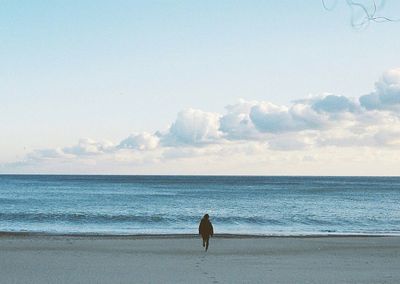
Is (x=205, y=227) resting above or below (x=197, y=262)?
above

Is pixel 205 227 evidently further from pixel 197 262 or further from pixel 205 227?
pixel 197 262

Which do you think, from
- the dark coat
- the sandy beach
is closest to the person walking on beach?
the dark coat

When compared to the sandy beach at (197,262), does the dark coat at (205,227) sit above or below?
above

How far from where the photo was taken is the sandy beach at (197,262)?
52.0 ft

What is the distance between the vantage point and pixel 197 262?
19.6 meters

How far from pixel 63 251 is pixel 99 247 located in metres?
2.78

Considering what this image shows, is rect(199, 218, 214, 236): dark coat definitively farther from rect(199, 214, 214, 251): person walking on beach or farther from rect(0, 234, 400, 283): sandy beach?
rect(0, 234, 400, 283): sandy beach

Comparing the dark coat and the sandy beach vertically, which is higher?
the dark coat

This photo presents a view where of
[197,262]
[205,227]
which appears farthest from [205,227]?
[197,262]

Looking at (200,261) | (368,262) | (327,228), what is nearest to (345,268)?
(368,262)

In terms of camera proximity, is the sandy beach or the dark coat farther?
the dark coat

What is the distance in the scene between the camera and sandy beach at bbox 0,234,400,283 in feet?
52.0

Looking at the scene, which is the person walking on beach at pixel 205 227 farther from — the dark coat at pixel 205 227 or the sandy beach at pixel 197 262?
the sandy beach at pixel 197 262

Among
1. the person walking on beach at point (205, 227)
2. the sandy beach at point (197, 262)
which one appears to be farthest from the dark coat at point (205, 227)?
the sandy beach at point (197, 262)
